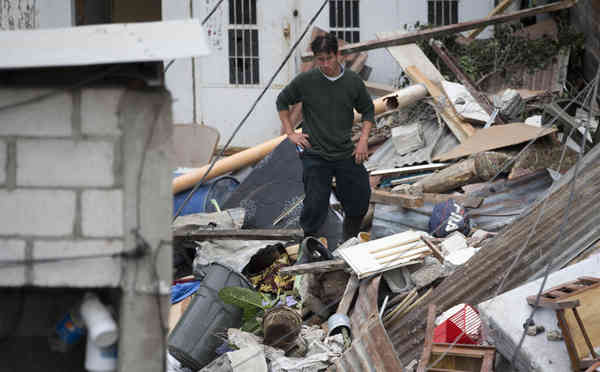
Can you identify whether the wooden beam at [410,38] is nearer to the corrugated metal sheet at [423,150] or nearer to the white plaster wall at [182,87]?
the corrugated metal sheet at [423,150]

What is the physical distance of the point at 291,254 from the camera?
6.79 m

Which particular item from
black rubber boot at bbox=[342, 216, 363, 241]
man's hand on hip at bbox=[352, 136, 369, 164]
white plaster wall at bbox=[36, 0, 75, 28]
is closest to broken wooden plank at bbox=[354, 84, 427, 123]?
black rubber boot at bbox=[342, 216, 363, 241]

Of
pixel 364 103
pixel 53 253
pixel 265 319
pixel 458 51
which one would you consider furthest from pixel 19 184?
pixel 458 51

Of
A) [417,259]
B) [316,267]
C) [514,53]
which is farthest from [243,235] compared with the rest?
[514,53]

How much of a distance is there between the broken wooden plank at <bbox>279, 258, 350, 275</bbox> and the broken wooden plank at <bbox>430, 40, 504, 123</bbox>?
446cm

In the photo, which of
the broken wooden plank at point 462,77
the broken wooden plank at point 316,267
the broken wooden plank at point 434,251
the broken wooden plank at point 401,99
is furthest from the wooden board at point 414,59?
the broken wooden plank at point 316,267

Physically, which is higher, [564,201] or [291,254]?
[564,201]

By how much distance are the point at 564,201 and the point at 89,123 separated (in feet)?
13.9

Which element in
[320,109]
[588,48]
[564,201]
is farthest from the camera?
[588,48]

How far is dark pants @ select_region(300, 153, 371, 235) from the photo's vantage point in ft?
21.0

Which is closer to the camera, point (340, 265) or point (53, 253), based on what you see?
point (53, 253)

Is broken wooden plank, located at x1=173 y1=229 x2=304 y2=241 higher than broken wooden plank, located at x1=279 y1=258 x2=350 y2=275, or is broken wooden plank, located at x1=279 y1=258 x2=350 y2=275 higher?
broken wooden plank, located at x1=173 y1=229 x2=304 y2=241

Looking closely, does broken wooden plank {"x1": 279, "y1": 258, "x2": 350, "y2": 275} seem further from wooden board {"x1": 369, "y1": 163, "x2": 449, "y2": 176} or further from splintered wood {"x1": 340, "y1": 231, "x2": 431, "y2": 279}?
wooden board {"x1": 369, "y1": 163, "x2": 449, "y2": 176}

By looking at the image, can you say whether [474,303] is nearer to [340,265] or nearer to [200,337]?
[340,265]
